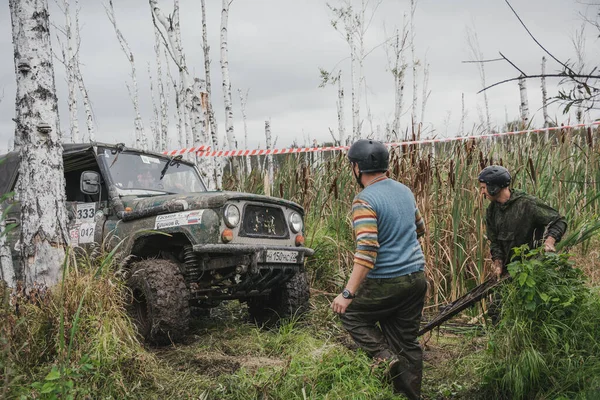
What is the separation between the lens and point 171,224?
497 cm

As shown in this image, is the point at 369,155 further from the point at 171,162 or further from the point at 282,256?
→ the point at 171,162

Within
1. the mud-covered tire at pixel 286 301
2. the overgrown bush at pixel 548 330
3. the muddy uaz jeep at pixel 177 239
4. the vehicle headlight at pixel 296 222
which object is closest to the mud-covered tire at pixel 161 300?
the muddy uaz jeep at pixel 177 239

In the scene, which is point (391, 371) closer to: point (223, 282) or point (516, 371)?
point (516, 371)

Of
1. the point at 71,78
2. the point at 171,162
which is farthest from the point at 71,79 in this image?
the point at 171,162

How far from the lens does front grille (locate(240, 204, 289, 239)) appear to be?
5133mm

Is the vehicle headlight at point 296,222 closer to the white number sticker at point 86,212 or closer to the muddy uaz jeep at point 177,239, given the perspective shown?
the muddy uaz jeep at point 177,239

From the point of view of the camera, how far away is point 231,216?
4941mm

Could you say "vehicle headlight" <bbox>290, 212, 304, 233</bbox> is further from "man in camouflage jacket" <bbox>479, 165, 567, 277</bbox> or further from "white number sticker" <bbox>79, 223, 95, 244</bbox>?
"white number sticker" <bbox>79, 223, 95, 244</bbox>

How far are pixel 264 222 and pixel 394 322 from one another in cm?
198

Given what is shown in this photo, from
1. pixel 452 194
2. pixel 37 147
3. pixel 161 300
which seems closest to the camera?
pixel 37 147

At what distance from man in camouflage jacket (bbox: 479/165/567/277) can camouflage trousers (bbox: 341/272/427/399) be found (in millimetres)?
1473

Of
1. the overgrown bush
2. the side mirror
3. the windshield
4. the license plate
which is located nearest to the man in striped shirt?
the overgrown bush

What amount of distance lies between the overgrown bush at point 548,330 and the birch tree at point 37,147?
314 centimetres

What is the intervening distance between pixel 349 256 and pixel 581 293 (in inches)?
123
